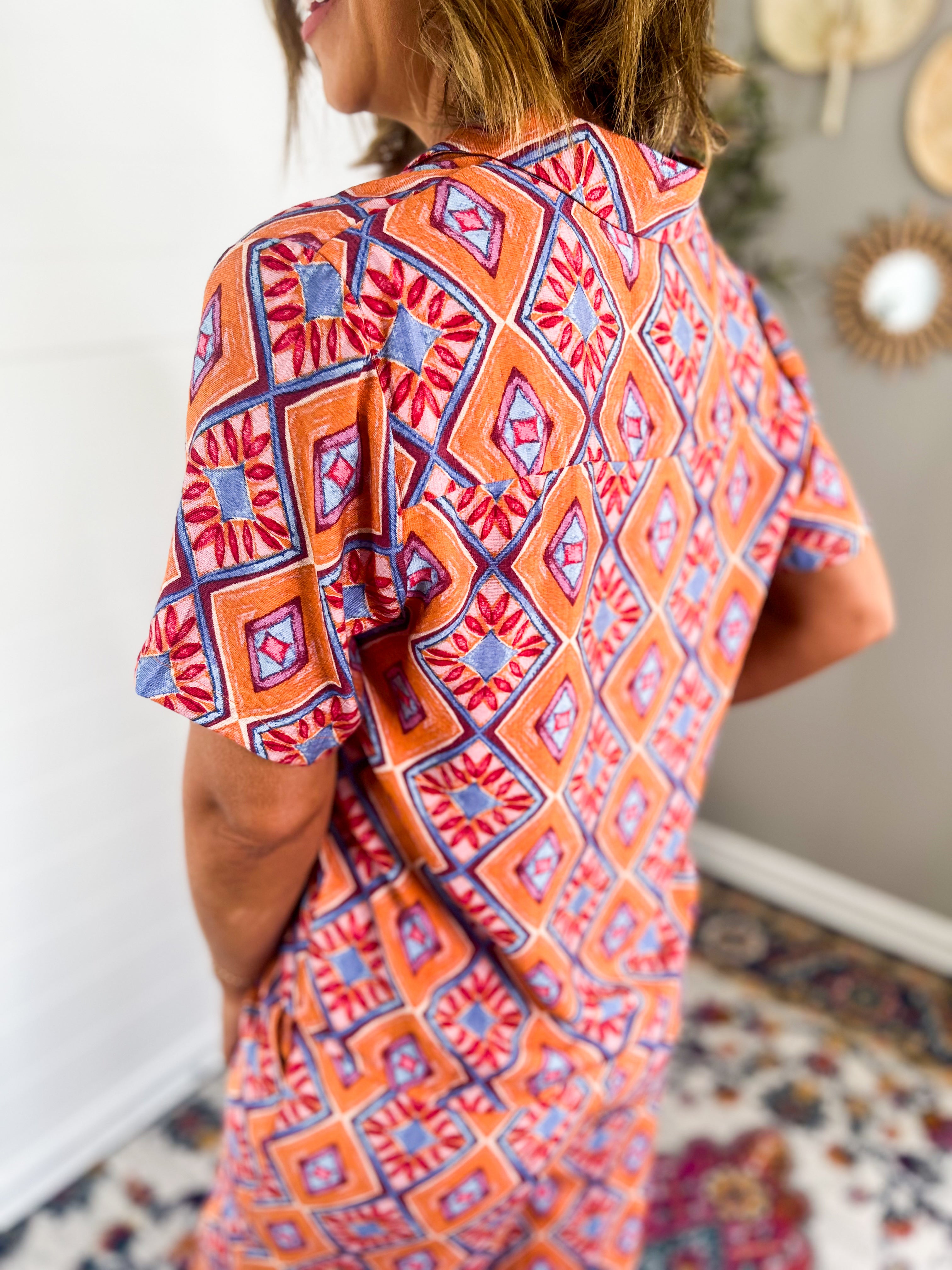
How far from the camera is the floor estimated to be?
1.37 m

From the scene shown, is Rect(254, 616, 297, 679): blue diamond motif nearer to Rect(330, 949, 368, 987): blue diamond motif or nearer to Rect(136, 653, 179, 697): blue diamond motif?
Rect(136, 653, 179, 697): blue diamond motif

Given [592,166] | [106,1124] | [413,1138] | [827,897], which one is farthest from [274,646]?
[827,897]

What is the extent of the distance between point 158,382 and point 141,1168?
119cm

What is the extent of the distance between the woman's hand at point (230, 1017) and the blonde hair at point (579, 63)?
697 millimetres

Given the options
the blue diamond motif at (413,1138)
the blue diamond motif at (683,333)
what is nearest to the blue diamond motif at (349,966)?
the blue diamond motif at (413,1138)

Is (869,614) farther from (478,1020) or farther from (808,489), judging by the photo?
(478,1020)

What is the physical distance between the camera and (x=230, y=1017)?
2.82 ft

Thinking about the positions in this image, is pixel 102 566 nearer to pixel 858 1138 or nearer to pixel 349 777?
pixel 349 777

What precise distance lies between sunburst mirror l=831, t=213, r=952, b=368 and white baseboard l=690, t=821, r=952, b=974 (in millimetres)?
1025

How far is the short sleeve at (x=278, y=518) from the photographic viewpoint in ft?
1.49

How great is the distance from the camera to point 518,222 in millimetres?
491

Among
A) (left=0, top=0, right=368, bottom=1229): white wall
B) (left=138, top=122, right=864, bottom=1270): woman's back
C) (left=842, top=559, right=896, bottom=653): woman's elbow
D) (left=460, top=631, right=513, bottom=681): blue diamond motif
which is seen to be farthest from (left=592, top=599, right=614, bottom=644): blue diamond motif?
(left=0, top=0, right=368, bottom=1229): white wall

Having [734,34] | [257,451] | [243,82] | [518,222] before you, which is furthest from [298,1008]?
[734,34]

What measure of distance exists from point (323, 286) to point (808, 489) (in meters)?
0.50
